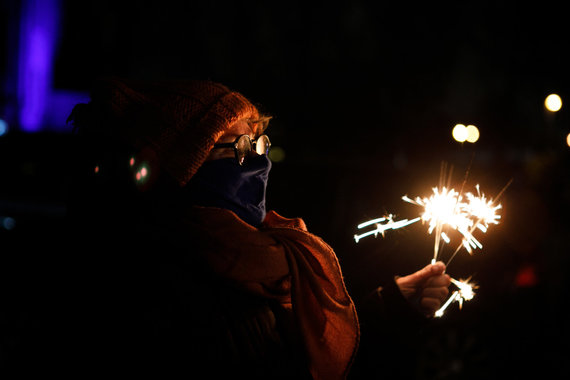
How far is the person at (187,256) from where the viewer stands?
1736 millimetres

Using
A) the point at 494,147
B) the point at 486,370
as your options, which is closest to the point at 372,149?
the point at 494,147

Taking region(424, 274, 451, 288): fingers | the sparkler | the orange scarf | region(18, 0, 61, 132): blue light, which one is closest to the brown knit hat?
the orange scarf

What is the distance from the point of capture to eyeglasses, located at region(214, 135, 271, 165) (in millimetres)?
2094

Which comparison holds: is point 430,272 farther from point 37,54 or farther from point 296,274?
point 37,54

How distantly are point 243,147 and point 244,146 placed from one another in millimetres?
10

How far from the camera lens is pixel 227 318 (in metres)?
1.81

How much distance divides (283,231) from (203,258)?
414 mm

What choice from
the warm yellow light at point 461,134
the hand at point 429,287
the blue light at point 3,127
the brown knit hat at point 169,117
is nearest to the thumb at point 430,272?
the hand at point 429,287

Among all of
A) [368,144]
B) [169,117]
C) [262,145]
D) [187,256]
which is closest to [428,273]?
[262,145]

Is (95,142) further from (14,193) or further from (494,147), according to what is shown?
(494,147)

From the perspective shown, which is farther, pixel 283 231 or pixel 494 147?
pixel 494 147

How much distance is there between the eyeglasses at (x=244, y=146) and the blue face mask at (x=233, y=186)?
0.11ft

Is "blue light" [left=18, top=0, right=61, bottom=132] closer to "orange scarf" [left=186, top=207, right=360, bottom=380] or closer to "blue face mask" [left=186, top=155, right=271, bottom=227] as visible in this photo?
"blue face mask" [left=186, top=155, right=271, bottom=227]

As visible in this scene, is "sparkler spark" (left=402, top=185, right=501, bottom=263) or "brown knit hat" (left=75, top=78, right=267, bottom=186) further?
"sparkler spark" (left=402, top=185, right=501, bottom=263)
